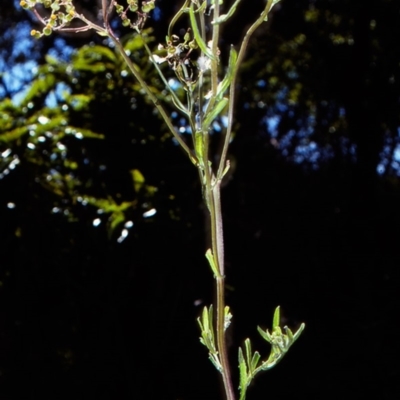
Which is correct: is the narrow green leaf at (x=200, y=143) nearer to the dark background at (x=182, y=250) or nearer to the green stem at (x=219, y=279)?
the green stem at (x=219, y=279)

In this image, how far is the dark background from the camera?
3.24 metres

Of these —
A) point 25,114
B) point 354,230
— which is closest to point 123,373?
point 25,114

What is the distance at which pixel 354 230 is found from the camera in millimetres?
4449

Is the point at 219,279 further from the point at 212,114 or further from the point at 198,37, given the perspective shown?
the point at 198,37

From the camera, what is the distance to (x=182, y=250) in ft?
11.3

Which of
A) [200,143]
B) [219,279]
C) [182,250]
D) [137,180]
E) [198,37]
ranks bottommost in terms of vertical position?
[219,279]

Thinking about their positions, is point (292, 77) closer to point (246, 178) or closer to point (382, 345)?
point (246, 178)

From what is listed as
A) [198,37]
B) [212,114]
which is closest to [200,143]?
[212,114]

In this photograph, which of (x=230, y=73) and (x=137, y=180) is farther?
(x=137, y=180)

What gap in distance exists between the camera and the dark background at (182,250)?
127 inches

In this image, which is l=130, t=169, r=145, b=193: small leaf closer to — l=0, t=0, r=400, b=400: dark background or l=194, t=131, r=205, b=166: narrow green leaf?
l=0, t=0, r=400, b=400: dark background

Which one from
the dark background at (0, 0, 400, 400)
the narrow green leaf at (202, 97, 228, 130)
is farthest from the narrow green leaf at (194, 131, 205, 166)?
the dark background at (0, 0, 400, 400)

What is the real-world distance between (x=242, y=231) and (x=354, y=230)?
93cm

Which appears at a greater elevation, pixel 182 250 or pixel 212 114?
pixel 182 250
